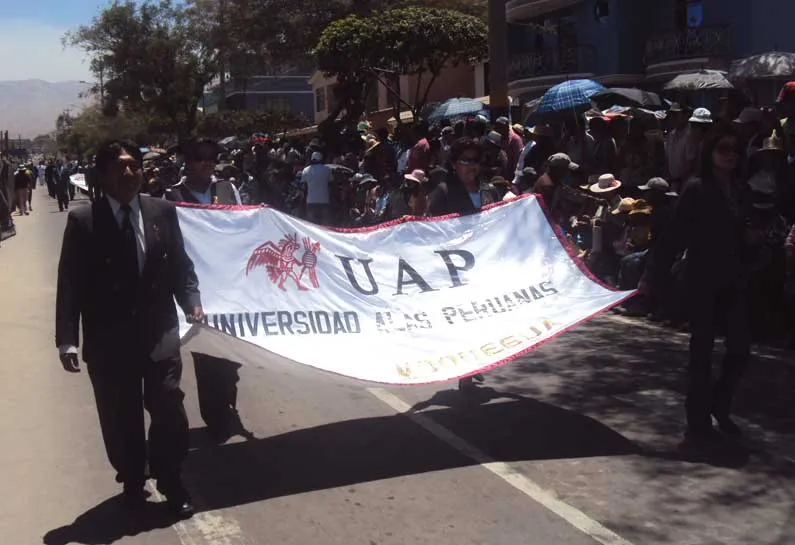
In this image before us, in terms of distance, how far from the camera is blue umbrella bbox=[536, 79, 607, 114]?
15.0 meters

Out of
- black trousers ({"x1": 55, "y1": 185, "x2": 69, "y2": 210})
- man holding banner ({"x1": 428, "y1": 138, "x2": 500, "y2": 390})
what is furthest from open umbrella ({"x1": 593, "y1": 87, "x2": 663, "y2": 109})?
black trousers ({"x1": 55, "y1": 185, "x2": 69, "y2": 210})

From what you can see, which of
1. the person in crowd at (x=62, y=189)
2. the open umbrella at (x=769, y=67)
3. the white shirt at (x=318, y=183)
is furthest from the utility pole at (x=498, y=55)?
the person in crowd at (x=62, y=189)

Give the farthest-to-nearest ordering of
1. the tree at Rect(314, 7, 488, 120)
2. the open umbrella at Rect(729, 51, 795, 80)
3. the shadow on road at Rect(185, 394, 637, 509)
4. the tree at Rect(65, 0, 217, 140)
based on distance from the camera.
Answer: the tree at Rect(65, 0, 217, 140) → the tree at Rect(314, 7, 488, 120) → the open umbrella at Rect(729, 51, 795, 80) → the shadow on road at Rect(185, 394, 637, 509)

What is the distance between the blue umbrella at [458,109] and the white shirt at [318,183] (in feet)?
20.1

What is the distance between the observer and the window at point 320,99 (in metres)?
62.5

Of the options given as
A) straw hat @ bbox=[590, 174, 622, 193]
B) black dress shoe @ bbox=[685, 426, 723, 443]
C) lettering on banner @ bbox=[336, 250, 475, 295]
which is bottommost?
black dress shoe @ bbox=[685, 426, 723, 443]

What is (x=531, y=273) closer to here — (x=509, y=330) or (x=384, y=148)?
(x=509, y=330)

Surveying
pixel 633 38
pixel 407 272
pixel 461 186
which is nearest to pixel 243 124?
pixel 633 38

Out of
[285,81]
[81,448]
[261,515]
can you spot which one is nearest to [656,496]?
[261,515]

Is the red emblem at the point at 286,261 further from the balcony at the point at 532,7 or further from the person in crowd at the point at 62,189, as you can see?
the person in crowd at the point at 62,189

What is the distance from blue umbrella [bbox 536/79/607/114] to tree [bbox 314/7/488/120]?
8.38m

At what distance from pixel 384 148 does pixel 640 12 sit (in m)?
18.4

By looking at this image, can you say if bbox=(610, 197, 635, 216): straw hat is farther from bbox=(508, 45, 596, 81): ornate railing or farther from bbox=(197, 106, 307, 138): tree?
bbox=(197, 106, 307, 138): tree

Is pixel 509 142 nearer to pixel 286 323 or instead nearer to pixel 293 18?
pixel 286 323
